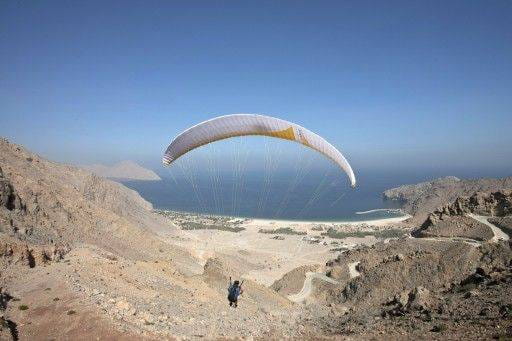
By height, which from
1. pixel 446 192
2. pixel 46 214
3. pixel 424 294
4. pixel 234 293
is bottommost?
pixel 446 192

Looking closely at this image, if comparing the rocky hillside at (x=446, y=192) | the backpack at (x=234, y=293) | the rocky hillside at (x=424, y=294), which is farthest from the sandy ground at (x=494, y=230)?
the rocky hillside at (x=446, y=192)

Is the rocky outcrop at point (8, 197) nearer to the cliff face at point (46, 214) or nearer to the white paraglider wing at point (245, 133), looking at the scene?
the cliff face at point (46, 214)

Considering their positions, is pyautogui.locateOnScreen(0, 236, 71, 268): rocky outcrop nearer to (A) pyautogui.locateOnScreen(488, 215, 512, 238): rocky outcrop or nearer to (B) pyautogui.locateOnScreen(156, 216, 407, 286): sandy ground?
(B) pyautogui.locateOnScreen(156, 216, 407, 286): sandy ground

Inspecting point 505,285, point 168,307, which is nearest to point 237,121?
point 168,307

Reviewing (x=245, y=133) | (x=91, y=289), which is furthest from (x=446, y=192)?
(x=91, y=289)

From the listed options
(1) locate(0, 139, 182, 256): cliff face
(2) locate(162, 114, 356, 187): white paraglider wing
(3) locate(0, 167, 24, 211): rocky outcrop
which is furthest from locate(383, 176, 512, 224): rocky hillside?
(3) locate(0, 167, 24, 211): rocky outcrop

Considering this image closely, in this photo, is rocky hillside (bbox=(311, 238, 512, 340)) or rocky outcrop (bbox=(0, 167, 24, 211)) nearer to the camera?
rocky hillside (bbox=(311, 238, 512, 340))

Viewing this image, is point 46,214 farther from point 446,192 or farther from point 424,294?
point 446,192

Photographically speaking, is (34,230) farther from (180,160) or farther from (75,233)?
(180,160)
